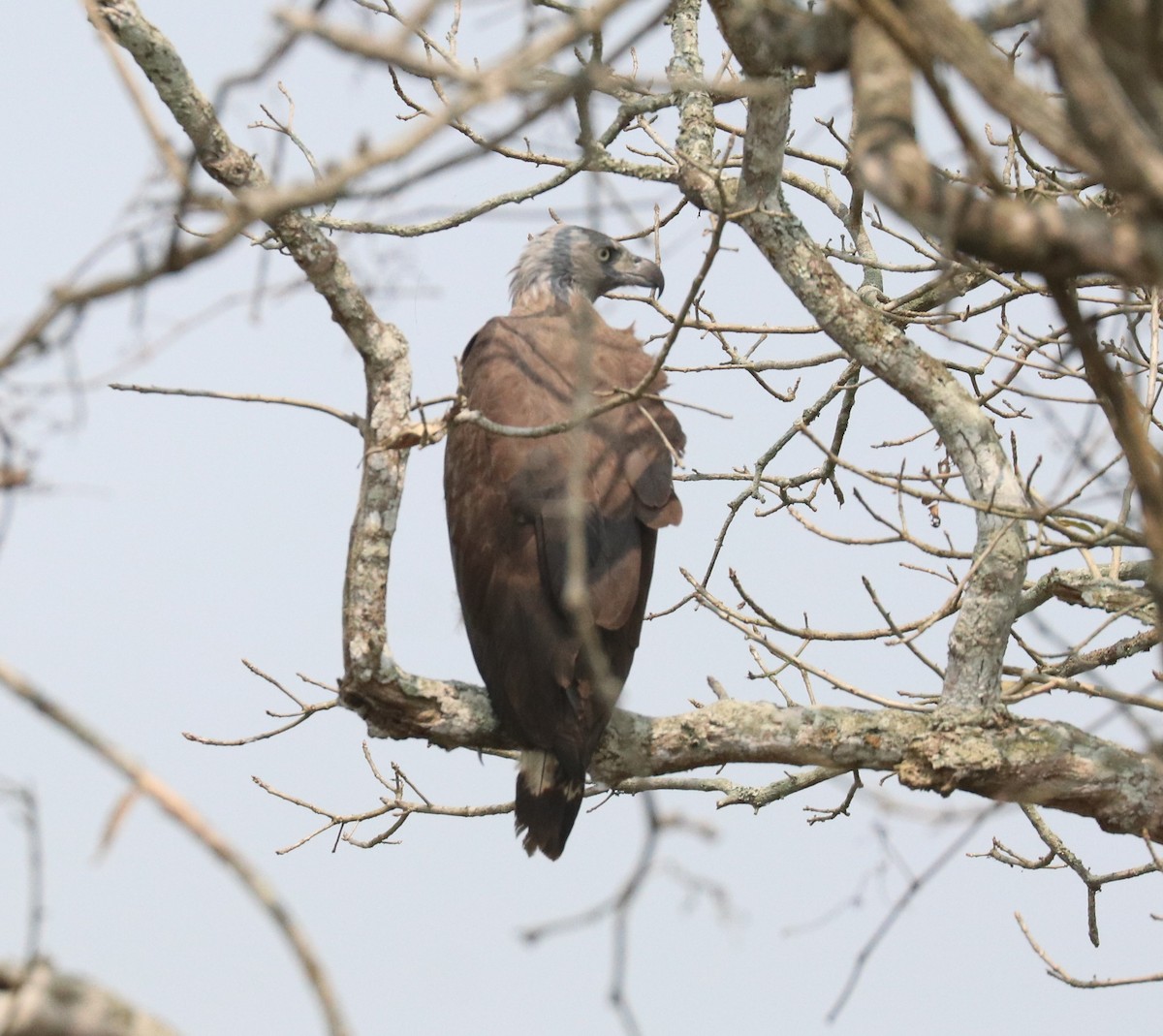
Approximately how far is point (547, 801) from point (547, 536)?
0.77 metres

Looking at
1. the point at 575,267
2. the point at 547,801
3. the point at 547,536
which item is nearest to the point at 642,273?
the point at 575,267

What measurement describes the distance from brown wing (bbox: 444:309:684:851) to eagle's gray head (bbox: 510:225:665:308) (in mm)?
1423

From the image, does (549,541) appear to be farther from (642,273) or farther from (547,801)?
(642,273)

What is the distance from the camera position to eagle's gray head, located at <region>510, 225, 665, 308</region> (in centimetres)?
626

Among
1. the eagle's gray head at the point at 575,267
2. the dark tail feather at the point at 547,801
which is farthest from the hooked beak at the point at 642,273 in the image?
the dark tail feather at the point at 547,801

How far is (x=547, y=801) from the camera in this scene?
13.9 ft

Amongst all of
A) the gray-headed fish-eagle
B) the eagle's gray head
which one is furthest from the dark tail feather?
the eagle's gray head

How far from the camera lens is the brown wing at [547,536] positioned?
415 cm

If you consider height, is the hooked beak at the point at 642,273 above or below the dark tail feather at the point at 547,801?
above

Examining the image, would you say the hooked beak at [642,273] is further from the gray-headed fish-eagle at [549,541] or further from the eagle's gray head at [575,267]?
the gray-headed fish-eagle at [549,541]

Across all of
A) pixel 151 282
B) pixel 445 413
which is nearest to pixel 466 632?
pixel 445 413

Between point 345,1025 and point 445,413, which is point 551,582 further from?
point 345,1025

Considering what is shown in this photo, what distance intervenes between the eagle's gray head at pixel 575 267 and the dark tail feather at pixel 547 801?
8.36ft

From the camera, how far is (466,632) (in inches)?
181
